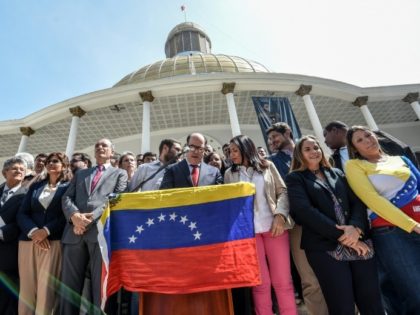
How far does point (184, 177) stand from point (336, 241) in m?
1.46

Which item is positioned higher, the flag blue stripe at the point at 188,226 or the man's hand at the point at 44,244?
the man's hand at the point at 44,244

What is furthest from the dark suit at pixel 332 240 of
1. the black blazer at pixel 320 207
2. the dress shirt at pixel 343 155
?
the dress shirt at pixel 343 155

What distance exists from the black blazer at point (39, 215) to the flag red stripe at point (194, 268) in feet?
3.89

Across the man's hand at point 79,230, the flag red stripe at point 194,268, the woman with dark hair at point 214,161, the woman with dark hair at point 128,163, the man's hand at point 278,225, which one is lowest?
the flag red stripe at point 194,268

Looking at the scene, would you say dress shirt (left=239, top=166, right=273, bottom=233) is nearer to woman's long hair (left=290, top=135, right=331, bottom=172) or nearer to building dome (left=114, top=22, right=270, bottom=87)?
woman's long hair (left=290, top=135, right=331, bottom=172)

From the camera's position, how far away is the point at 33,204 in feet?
9.47

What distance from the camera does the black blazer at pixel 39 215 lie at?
2.75 m

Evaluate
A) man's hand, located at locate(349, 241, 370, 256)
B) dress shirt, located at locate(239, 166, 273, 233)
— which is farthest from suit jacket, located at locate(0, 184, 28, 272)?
man's hand, located at locate(349, 241, 370, 256)

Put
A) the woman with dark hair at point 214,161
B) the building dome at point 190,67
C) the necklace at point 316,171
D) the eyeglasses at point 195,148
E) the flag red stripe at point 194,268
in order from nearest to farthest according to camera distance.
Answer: the flag red stripe at point 194,268 < the necklace at point 316,171 < the eyeglasses at point 195,148 < the woman with dark hair at point 214,161 < the building dome at point 190,67

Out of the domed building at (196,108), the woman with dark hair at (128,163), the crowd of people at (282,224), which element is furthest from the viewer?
the domed building at (196,108)

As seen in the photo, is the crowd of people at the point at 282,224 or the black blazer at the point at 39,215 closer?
the crowd of people at the point at 282,224

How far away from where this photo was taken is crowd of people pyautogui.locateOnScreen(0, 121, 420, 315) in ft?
6.43

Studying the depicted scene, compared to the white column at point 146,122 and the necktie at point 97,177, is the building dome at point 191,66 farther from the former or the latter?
the necktie at point 97,177

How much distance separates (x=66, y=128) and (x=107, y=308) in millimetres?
13270
